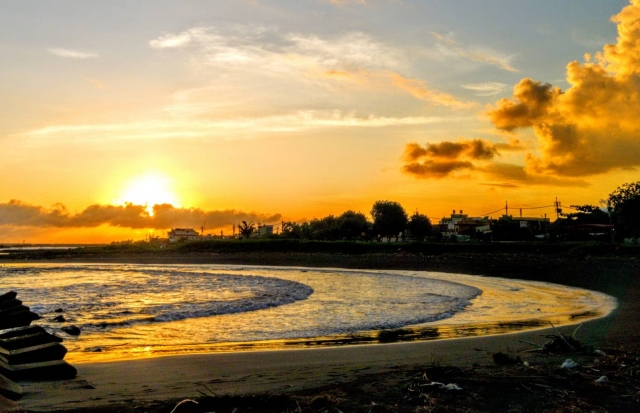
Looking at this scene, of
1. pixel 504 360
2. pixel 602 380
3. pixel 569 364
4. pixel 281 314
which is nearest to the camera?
pixel 602 380

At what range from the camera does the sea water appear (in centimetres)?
1303

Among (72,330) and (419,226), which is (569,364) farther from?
(419,226)

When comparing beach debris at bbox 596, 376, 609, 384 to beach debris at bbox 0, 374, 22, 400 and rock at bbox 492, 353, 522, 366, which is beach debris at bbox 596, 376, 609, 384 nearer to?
rock at bbox 492, 353, 522, 366

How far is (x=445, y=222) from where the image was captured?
598 ft

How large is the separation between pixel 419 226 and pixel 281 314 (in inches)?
4314

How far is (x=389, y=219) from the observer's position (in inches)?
4776

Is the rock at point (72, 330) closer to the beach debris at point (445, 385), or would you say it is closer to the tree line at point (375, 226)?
the beach debris at point (445, 385)

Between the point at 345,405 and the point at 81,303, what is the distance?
1980 cm

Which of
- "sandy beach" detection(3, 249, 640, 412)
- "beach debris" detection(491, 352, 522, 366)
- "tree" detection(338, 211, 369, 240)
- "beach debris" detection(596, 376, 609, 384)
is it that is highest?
"tree" detection(338, 211, 369, 240)

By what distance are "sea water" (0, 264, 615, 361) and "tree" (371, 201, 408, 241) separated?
301ft

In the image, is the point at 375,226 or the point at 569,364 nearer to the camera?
the point at 569,364

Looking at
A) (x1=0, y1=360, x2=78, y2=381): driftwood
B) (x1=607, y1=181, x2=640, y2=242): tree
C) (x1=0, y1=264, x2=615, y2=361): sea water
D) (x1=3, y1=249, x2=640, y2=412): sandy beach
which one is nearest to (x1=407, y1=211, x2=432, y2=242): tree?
(x1=607, y1=181, x2=640, y2=242): tree

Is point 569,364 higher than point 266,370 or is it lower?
higher

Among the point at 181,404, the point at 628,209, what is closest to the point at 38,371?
the point at 181,404
